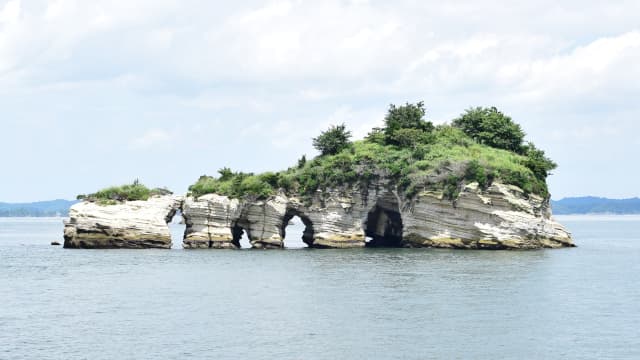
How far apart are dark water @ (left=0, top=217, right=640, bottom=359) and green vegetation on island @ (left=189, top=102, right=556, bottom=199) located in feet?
24.1

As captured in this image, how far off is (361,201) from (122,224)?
69.5ft

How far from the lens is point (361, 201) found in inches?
3278

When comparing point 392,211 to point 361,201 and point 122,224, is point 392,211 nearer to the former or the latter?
point 361,201

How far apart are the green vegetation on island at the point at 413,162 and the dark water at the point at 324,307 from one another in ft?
24.1

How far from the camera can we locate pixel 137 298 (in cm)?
5300

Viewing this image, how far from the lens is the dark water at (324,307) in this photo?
39312 millimetres

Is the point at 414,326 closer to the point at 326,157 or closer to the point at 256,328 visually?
the point at 256,328

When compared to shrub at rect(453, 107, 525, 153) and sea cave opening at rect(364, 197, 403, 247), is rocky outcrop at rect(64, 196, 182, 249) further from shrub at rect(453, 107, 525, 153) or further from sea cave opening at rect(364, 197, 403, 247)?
shrub at rect(453, 107, 525, 153)

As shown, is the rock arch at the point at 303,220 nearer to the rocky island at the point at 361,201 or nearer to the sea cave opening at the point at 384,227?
the rocky island at the point at 361,201

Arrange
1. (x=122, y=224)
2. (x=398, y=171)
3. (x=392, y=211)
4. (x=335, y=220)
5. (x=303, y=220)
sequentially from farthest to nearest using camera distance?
(x=392, y=211) < (x=303, y=220) < (x=335, y=220) < (x=398, y=171) < (x=122, y=224)

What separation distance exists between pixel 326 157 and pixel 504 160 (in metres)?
16.9

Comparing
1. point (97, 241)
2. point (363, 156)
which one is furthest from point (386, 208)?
point (97, 241)

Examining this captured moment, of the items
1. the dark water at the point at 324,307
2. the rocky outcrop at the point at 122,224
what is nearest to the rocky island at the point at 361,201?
the rocky outcrop at the point at 122,224

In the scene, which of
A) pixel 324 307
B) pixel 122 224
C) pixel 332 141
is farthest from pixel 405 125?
pixel 324 307
